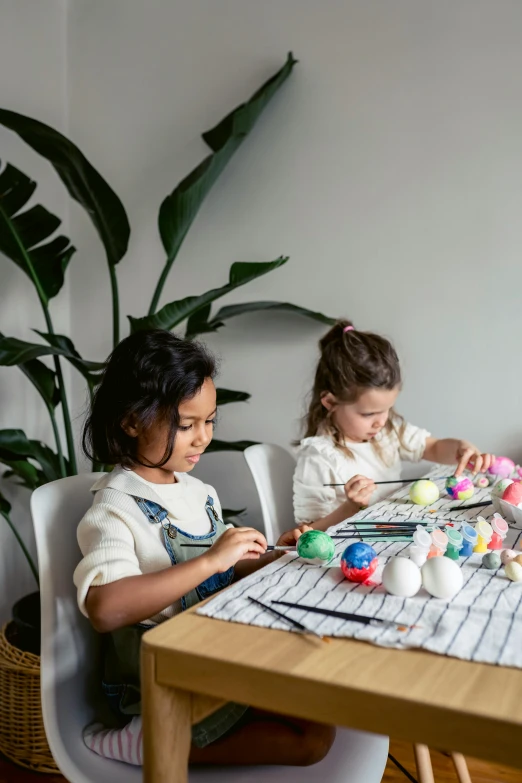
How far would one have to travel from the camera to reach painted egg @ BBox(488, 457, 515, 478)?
171cm

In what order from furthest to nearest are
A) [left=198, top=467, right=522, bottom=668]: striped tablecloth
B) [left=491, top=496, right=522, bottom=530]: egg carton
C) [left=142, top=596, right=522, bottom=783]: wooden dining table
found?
[left=491, top=496, right=522, bottom=530]: egg carton, [left=198, top=467, right=522, bottom=668]: striped tablecloth, [left=142, top=596, right=522, bottom=783]: wooden dining table

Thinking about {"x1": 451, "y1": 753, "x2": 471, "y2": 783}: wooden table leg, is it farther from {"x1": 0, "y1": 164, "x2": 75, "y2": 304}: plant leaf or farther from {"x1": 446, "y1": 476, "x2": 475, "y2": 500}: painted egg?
{"x1": 0, "y1": 164, "x2": 75, "y2": 304}: plant leaf

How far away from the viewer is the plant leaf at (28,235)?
6.19ft

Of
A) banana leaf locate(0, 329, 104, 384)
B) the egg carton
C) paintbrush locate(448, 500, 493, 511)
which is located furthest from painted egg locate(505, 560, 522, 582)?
banana leaf locate(0, 329, 104, 384)

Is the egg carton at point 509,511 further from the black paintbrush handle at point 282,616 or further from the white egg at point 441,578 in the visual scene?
the black paintbrush handle at point 282,616

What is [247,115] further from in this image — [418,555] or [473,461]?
[418,555]

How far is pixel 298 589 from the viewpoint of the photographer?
89cm

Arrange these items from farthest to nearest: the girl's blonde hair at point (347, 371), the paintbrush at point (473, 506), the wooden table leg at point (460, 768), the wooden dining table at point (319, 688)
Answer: the girl's blonde hair at point (347, 371)
the wooden table leg at point (460, 768)
the paintbrush at point (473, 506)
the wooden dining table at point (319, 688)

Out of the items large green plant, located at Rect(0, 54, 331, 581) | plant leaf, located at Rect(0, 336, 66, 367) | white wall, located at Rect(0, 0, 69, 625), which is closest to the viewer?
plant leaf, located at Rect(0, 336, 66, 367)

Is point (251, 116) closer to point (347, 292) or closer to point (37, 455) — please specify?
point (347, 292)

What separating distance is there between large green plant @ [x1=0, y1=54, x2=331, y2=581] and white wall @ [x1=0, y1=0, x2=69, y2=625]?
39 centimetres

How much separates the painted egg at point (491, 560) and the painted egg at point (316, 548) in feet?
0.67

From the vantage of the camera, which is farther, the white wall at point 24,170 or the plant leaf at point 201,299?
the white wall at point 24,170

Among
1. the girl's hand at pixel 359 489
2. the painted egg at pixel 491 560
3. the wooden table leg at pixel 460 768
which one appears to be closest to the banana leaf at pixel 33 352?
the girl's hand at pixel 359 489
